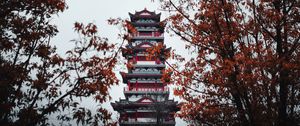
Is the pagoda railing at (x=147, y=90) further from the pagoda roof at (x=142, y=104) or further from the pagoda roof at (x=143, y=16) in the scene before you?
the pagoda roof at (x=143, y=16)

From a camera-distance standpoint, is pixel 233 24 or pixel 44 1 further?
pixel 233 24

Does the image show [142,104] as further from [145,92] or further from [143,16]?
[143,16]

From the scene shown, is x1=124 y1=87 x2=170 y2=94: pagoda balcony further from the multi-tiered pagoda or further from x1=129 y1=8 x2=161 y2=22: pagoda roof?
x1=129 y1=8 x2=161 y2=22: pagoda roof

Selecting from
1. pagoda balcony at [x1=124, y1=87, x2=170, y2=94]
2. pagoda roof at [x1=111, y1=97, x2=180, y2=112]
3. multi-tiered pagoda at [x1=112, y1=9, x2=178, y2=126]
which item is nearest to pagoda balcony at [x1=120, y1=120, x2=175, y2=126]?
multi-tiered pagoda at [x1=112, y1=9, x2=178, y2=126]

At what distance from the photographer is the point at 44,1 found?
5.30 metres

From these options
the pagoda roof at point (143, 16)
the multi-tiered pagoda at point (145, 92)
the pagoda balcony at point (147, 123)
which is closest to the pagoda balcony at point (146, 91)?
the multi-tiered pagoda at point (145, 92)

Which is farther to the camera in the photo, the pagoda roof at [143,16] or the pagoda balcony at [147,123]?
the pagoda roof at [143,16]

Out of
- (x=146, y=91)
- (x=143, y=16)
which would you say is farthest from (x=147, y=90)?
(x=143, y=16)

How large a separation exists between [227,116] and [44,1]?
170 inches

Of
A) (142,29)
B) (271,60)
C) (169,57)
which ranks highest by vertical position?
(142,29)

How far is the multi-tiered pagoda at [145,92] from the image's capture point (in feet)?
92.8

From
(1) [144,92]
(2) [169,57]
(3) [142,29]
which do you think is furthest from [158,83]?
(2) [169,57]

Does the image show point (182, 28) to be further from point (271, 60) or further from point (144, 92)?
point (144, 92)

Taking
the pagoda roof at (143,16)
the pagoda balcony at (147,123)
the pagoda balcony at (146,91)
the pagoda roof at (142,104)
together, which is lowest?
the pagoda balcony at (147,123)
